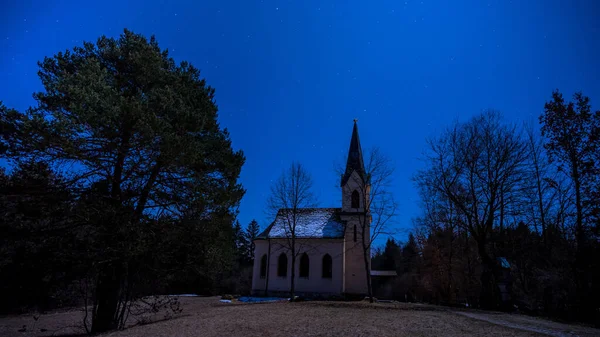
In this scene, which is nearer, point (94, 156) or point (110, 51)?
point (94, 156)

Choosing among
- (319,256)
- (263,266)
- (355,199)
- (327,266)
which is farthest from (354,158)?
(263,266)

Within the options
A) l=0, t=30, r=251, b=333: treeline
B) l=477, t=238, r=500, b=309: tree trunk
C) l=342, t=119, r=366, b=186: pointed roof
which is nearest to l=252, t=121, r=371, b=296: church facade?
l=342, t=119, r=366, b=186: pointed roof

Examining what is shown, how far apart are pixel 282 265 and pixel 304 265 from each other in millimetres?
2180

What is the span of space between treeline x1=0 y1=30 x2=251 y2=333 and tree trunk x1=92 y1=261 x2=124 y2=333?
0.03 metres

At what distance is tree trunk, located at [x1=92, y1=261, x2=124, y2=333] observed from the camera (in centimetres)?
1155

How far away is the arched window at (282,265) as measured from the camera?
1293 inches

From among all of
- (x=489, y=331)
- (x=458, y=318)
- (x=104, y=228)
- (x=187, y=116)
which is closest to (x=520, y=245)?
(x=458, y=318)

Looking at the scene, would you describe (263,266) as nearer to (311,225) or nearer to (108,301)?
(311,225)

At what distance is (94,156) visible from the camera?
36.4ft

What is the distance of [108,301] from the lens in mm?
11812

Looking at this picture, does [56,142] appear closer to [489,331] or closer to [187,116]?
[187,116]

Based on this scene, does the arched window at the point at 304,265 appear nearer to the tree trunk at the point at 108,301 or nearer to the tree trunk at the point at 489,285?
the tree trunk at the point at 489,285

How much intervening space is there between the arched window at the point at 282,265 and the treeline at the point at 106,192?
66.2 ft

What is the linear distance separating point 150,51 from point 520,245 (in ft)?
78.8
